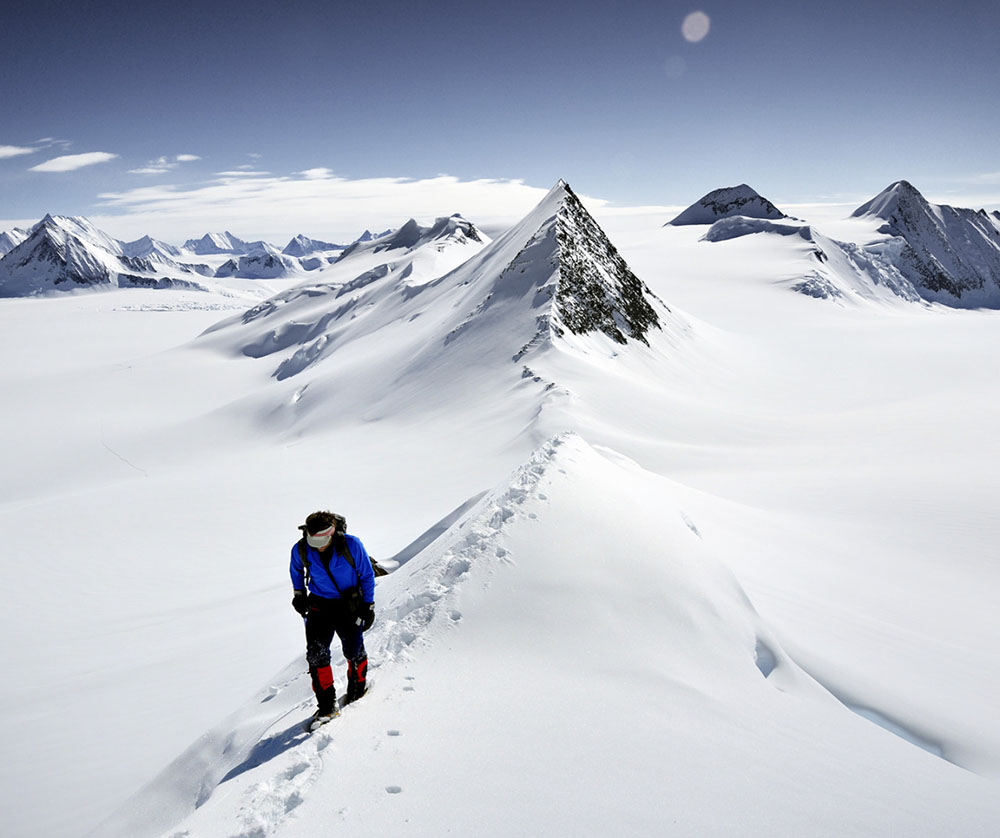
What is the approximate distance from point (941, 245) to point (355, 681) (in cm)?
20956

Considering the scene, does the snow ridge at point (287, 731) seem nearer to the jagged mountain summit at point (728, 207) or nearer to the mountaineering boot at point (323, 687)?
the mountaineering boot at point (323, 687)

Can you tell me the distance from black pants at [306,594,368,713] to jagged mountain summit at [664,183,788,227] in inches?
6555

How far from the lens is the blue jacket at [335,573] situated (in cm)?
523

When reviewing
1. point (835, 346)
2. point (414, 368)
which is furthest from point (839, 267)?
point (414, 368)

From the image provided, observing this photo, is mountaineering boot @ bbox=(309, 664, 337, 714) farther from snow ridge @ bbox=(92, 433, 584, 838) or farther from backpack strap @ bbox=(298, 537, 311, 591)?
backpack strap @ bbox=(298, 537, 311, 591)

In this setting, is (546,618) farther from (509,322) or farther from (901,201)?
(901,201)

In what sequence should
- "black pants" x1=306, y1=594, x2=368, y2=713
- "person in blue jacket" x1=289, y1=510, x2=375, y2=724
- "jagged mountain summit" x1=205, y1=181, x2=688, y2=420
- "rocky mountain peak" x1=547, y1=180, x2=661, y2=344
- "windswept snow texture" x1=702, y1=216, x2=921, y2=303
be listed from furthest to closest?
"windswept snow texture" x1=702, y1=216, x2=921, y2=303, "rocky mountain peak" x1=547, y1=180, x2=661, y2=344, "jagged mountain summit" x1=205, y1=181, x2=688, y2=420, "person in blue jacket" x1=289, y1=510, x2=375, y2=724, "black pants" x1=306, y1=594, x2=368, y2=713

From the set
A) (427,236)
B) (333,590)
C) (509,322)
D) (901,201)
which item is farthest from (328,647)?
(901,201)

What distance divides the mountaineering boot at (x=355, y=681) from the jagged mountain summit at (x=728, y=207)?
547ft

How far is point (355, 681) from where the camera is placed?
204 inches

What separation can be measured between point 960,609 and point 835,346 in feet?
151

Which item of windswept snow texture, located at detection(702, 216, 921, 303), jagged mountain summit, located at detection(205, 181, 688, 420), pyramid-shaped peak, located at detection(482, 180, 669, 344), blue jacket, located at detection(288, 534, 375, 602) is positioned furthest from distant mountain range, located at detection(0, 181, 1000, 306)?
blue jacket, located at detection(288, 534, 375, 602)

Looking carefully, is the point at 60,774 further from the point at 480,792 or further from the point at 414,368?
the point at 414,368

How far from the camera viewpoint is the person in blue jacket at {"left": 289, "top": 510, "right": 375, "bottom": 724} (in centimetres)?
516
